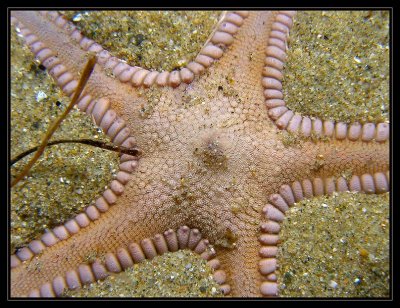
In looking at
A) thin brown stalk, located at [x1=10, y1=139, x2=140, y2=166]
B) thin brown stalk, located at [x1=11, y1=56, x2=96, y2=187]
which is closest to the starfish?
thin brown stalk, located at [x1=10, y1=139, x2=140, y2=166]

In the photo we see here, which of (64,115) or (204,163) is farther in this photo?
(204,163)

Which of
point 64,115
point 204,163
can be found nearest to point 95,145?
point 64,115

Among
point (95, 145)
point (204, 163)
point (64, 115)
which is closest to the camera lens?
point (64, 115)

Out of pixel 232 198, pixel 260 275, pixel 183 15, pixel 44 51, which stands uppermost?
pixel 183 15

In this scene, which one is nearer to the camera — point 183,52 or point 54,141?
point 54,141

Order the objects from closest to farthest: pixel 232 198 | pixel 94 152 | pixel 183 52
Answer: pixel 232 198 → pixel 94 152 → pixel 183 52

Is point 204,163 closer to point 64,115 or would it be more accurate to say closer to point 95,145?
point 95,145

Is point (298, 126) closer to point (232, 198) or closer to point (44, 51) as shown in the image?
point (232, 198)

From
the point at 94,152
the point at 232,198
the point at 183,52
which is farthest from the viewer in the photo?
the point at 183,52

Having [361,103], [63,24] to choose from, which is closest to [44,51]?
[63,24]

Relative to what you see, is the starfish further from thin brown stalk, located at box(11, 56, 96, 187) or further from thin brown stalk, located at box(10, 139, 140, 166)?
thin brown stalk, located at box(11, 56, 96, 187)
